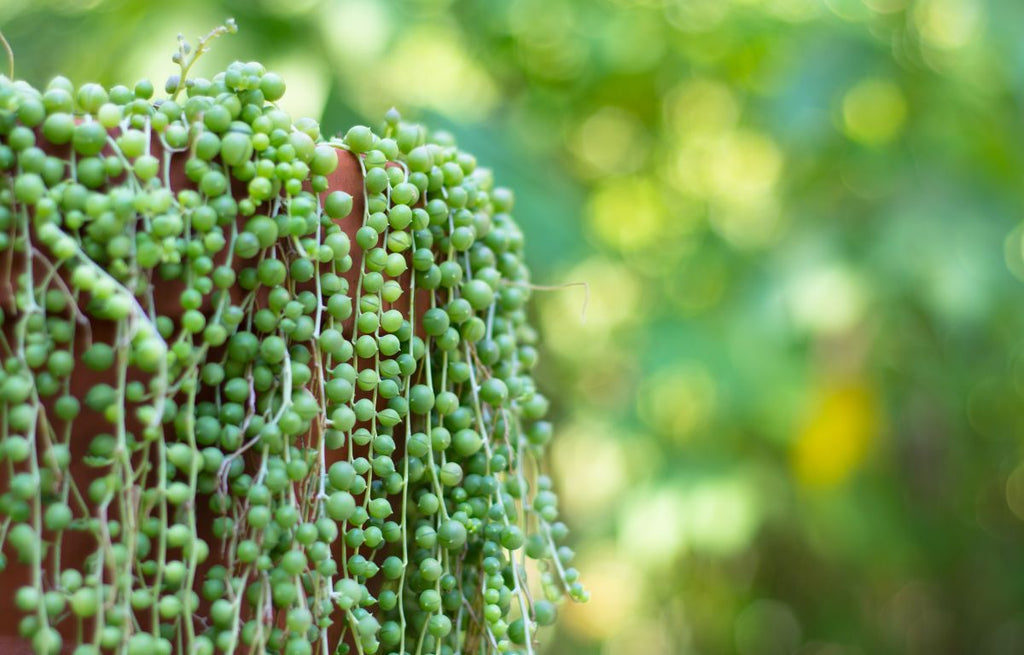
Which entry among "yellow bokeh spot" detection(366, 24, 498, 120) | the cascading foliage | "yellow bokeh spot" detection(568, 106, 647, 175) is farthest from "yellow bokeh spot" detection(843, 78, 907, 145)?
the cascading foliage

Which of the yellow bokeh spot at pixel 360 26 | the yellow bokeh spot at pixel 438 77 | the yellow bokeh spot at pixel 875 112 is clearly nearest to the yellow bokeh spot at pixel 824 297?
the yellow bokeh spot at pixel 875 112

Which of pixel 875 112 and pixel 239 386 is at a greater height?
pixel 875 112

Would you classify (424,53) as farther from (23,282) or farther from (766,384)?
(23,282)

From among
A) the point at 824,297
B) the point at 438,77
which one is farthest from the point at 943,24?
the point at 438,77

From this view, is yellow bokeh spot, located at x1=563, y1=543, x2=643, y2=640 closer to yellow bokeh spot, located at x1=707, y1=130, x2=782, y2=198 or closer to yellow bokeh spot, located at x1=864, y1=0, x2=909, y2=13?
yellow bokeh spot, located at x1=707, y1=130, x2=782, y2=198

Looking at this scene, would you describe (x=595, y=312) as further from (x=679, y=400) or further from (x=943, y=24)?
(x=943, y=24)

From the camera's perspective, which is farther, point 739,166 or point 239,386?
point 739,166
